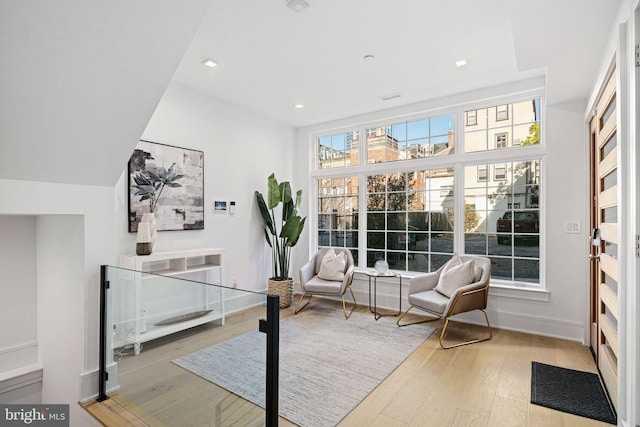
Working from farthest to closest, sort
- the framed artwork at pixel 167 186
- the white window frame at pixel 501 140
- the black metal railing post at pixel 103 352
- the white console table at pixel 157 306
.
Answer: the white window frame at pixel 501 140
the framed artwork at pixel 167 186
the black metal railing post at pixel 103 352
the white console table at pixel 157 306

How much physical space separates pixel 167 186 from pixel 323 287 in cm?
221

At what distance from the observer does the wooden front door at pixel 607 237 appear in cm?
215

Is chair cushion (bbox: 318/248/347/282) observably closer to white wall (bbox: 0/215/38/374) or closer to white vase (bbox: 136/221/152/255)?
white vase (bbox: 136/221/152/255)

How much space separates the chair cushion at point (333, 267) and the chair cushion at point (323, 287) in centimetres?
11

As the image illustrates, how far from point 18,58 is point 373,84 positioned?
10.4ft

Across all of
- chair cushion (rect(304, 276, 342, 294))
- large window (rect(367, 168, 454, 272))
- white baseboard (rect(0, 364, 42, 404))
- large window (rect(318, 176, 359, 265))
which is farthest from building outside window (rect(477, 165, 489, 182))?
white baseboard (rect(0, 364, 42, 404))

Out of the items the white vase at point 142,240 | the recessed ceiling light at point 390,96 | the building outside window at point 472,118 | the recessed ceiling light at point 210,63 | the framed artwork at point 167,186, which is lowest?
the white vase at point 142,240

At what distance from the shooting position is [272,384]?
1.45 meters

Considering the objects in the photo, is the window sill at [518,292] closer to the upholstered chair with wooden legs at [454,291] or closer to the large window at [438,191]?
the large window at [438,191]

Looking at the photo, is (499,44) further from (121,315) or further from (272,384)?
(121,315)

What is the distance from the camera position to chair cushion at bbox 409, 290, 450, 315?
334 cm

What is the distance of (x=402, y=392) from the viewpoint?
241 centimetres

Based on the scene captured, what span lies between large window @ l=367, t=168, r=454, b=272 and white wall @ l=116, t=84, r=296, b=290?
1.60 m

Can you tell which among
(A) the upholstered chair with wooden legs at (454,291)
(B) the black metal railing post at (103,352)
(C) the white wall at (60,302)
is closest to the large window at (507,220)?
(A) the upholstered chair with wooden legs at (454,291)
